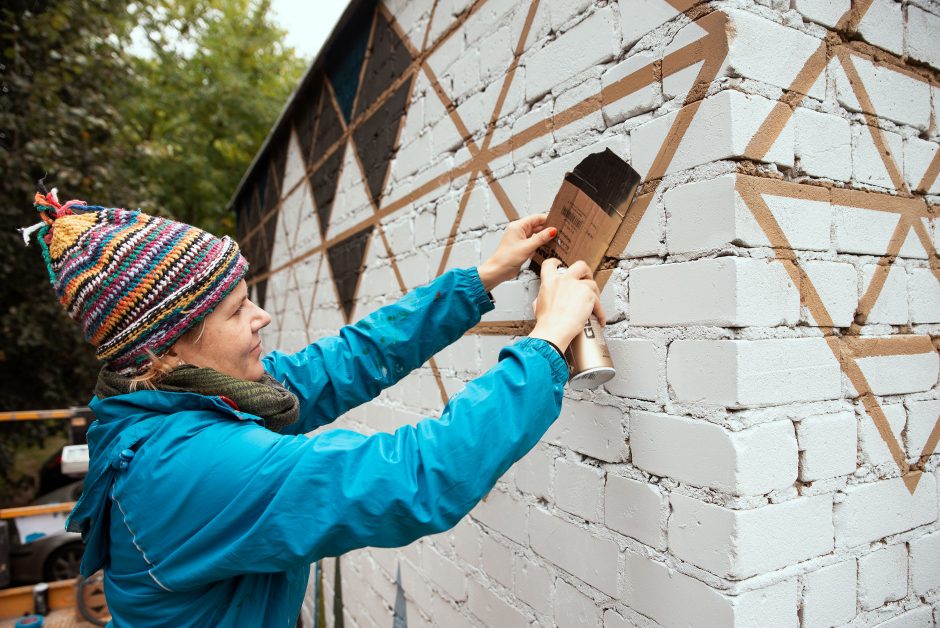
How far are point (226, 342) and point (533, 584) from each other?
1231 mm

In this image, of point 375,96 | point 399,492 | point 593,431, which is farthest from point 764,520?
point 375,96

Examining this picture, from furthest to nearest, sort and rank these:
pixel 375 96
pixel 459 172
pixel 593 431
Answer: pixel 375 96 < pixel 459 172 < pixel 593 431

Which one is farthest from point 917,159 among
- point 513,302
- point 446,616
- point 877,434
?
point 446,616

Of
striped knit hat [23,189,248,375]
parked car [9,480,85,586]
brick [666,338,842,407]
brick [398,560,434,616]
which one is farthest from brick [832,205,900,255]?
parked car [9,480,85,586]

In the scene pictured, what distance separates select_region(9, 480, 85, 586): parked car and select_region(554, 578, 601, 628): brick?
172 inches

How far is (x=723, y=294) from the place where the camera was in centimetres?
122

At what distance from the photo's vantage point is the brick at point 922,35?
1.49m

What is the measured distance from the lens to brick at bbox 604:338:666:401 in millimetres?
1395

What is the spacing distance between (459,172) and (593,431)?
122 centimetres

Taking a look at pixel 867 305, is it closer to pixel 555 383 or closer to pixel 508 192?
pixel 555 383

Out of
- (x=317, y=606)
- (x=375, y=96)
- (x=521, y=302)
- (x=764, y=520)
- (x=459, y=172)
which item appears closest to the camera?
(x=764, y=520)

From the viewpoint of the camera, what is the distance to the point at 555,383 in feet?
3.97

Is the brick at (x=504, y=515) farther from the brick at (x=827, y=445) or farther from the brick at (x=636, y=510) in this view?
the brick at (x=827, y=445)

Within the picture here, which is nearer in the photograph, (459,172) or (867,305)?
(867,305)
